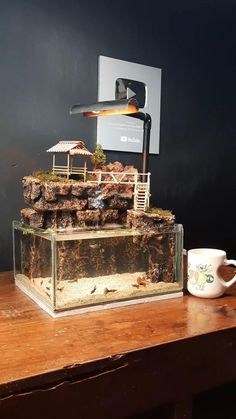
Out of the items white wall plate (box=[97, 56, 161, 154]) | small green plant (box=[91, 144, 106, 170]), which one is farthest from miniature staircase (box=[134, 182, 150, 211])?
white wall plate (box=[97, 56, 161, 154])

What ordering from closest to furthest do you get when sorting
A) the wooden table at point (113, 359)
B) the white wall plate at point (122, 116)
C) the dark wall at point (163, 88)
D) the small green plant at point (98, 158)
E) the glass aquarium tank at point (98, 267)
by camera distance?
1. the wooden table at point (113, 359)
2. the glass aquarium tank at point (98, 267)
3. the small green plant at point (98, 158)
4. the dark wall at point (163, 88)
5. the white wall plate at point (122, 116)

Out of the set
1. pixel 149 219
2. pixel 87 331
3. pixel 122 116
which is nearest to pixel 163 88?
pixel 122 116

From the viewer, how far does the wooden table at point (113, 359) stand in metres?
0.54

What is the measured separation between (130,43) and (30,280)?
0.93 m

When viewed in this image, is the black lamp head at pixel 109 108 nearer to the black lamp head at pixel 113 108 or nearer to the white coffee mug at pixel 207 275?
the black lamp head at pixel 113 108

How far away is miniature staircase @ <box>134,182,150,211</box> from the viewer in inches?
37.6

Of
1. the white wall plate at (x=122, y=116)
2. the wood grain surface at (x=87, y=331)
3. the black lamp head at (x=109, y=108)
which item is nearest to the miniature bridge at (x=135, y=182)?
the black lamp head at (x=109, y=108)

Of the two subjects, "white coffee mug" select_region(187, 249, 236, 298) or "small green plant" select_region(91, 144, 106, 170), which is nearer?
"white coffee mug" select_region(187, 249, 236, 298)

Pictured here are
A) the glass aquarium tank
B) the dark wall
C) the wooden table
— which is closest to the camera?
the wooden table

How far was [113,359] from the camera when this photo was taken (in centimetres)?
59

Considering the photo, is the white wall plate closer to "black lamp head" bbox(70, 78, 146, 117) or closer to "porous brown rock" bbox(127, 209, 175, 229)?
"black lamp head" bbox(70, 78, 146, 117)

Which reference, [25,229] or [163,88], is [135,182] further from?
[163,88]

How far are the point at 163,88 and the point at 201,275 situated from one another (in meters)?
0.85

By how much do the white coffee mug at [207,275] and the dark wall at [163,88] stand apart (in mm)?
592
